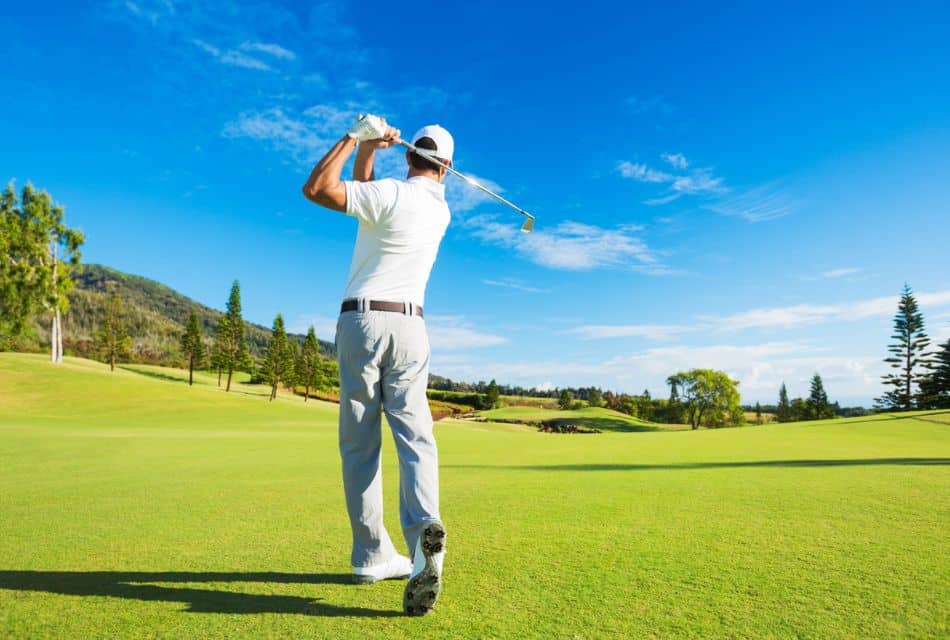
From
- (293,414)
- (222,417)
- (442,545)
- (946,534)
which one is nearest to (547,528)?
(442,545)

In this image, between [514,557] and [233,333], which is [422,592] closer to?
[514,557]

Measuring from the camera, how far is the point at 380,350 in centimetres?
329

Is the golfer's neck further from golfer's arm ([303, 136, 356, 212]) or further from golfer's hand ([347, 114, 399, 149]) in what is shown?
golfer's arm ([303, 136, 356, 212])

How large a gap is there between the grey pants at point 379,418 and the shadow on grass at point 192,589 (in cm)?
41

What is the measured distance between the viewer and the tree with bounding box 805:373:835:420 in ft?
259

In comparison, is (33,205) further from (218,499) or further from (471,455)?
(218,499)

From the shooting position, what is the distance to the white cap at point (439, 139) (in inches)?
147

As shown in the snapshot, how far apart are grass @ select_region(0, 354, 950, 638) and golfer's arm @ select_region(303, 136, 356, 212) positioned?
2111 millimetres

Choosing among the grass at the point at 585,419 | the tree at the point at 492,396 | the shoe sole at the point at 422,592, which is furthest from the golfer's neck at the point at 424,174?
the tree at the point at 492,396

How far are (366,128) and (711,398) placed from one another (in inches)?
3048

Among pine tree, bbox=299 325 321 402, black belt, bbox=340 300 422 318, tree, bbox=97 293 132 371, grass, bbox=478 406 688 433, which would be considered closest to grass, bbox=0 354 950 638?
black belt, bbox=340 300 422 318

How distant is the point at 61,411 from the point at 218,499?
A: 3438 centimetres

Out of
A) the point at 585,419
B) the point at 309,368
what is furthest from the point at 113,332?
the point at 585,419

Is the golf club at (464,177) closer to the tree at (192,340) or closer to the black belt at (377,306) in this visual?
the black belt at (377,306)
